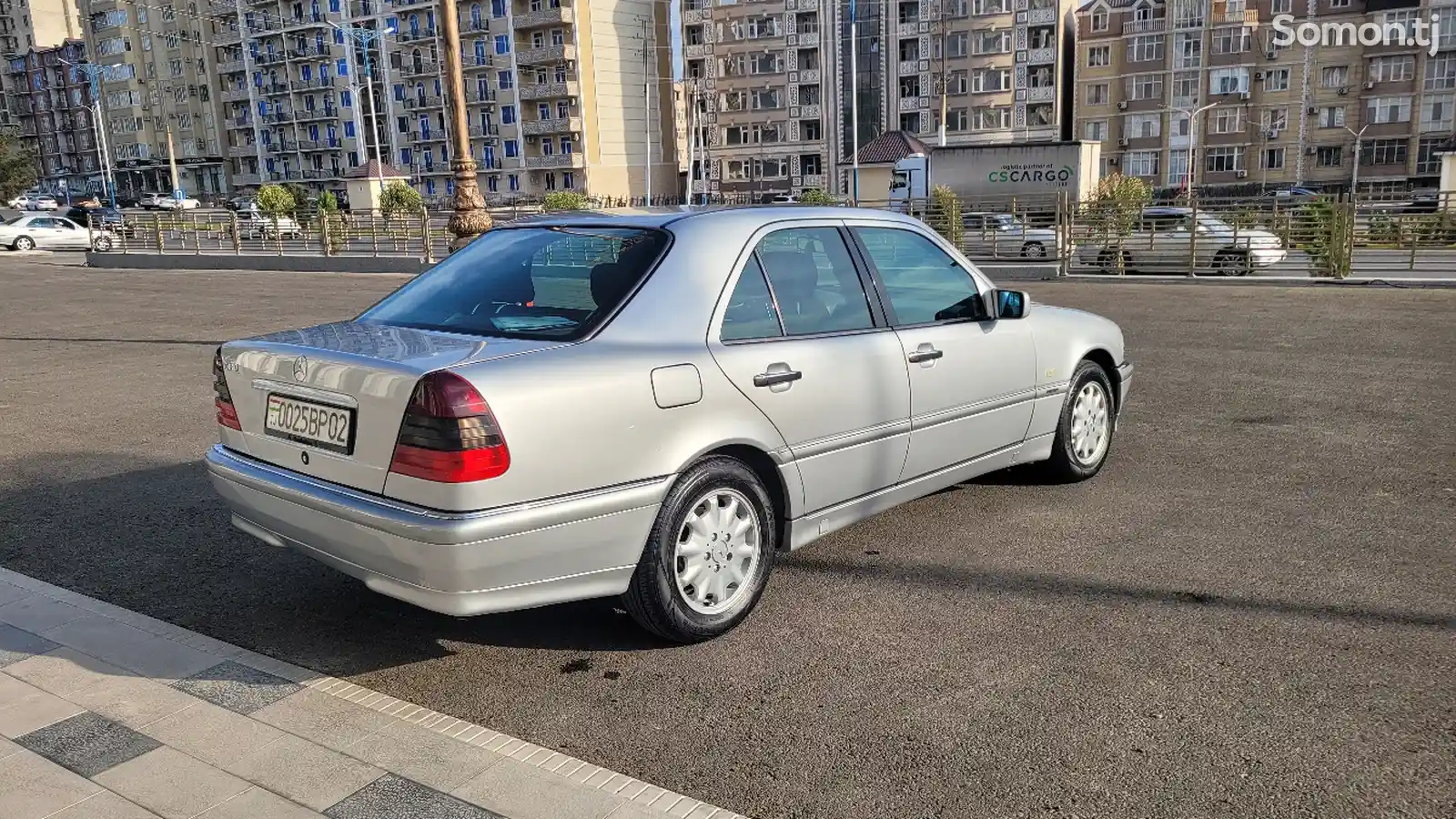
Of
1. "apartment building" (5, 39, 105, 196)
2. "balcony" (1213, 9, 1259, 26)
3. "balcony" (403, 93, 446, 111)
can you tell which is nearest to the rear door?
"balcony" (1213, 9, 1259, 26)

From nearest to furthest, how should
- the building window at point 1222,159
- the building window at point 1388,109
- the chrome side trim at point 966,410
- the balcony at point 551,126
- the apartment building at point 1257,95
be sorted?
the chrome side trim at point 966,410 < the apartment building at point 1257,95 < the building window at point 1388,109 < the building window at point 1222,159 < the balcony at point 551,126

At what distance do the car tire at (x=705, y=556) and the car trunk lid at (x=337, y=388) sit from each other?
0.73 metres

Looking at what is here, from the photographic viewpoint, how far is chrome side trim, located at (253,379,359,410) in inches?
142

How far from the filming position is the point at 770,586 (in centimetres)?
461

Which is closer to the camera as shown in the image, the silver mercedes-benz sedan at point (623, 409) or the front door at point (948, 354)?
the silver mercedes-benz sedan at point (623, 409)

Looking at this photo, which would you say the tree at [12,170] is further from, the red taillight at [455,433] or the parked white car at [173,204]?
the red taillight at [455,433]

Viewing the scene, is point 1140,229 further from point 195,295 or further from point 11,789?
point 11,789

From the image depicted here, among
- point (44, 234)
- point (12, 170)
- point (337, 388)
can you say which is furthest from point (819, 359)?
point (12, 170)

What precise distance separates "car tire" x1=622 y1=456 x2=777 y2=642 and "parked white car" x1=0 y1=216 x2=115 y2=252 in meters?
43.9

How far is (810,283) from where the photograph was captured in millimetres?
4512

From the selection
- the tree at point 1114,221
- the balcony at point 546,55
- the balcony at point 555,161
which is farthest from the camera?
the balcony at point 555,161

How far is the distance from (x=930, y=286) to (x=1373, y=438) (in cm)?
372

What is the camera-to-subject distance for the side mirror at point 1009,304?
17.0ft

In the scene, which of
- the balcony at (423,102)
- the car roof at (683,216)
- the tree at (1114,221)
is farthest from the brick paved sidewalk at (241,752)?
the balcony at (423,102)
